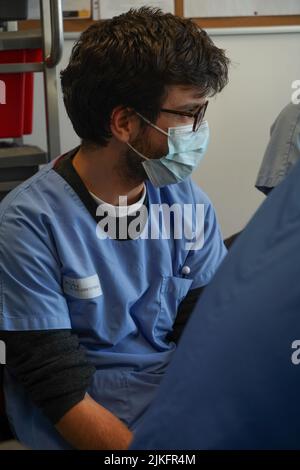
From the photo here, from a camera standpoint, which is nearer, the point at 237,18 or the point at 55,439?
the point at 55,439

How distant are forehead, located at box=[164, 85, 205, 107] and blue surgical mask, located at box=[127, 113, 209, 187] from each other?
5 cm

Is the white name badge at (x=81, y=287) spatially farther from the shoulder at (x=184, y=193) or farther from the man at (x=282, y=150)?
the man at (x=282, y=150)

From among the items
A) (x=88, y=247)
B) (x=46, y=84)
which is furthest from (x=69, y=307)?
(x=46, y=84)

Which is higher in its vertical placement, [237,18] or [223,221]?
[237,18]

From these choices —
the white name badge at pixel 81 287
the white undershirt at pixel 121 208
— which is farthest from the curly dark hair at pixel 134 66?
the white name badge at pixel 81 287

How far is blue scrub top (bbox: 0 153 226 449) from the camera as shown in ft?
3.23

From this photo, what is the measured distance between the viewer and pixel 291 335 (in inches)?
20.1

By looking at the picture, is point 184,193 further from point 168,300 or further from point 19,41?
point 19,41

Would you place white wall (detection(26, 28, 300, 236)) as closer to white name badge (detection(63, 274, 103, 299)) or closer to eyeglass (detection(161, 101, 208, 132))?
eyeglass (detection(161, 101, 208, 132))

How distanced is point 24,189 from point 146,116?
0.26m

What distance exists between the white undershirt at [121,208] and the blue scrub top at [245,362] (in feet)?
1.89

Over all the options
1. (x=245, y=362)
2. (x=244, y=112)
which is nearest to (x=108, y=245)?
(x=245, y=362)
